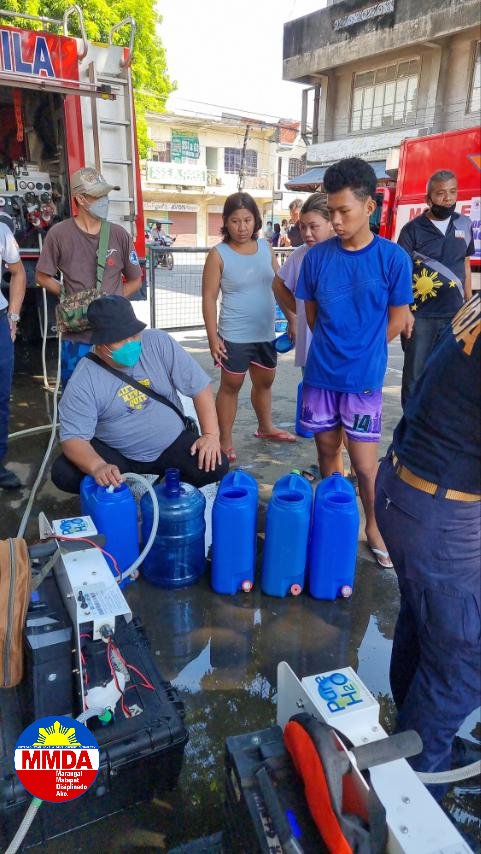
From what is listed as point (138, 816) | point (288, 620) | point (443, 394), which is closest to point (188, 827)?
point (138, 816)

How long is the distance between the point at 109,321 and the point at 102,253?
56.5 inches

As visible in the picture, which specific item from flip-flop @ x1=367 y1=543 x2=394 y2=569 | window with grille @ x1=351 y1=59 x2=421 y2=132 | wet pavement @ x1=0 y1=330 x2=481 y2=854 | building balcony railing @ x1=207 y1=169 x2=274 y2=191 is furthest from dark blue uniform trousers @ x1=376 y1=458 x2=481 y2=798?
building balcony railing @ x1=207 y1=169 x2=274 y2=191

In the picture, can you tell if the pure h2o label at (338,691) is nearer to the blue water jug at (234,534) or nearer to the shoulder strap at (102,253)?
the blue water jug at (234,534)

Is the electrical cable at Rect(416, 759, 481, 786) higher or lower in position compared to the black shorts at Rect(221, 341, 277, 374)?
lower

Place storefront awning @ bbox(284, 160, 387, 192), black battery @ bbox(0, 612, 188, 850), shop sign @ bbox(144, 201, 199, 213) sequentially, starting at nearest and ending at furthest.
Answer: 1. black battery @ bbox(0, 612, 188, 850)
2. storefront awning @ bbox(284, 160, 387, 192)
3. shop sign @ bbox(144, 201, 199, 213)

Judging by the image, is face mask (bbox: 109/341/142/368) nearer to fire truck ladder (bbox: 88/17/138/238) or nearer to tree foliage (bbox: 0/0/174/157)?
fire truck ladder (bbox: 88/17/138/238)

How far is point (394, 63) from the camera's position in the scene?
19609 mm

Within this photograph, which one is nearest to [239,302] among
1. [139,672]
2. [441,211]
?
[441,211]

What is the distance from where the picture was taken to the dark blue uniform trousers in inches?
55.5

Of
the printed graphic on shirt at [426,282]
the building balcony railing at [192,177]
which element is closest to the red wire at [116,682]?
the printed graphic on shirt at [426,282]

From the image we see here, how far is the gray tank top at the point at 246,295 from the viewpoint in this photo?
375 centimetres

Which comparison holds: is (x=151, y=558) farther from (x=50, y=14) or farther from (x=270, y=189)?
(x=270, y=189)

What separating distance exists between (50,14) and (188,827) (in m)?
15.9

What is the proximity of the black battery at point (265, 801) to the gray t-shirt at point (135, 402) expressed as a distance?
5.65 feet
